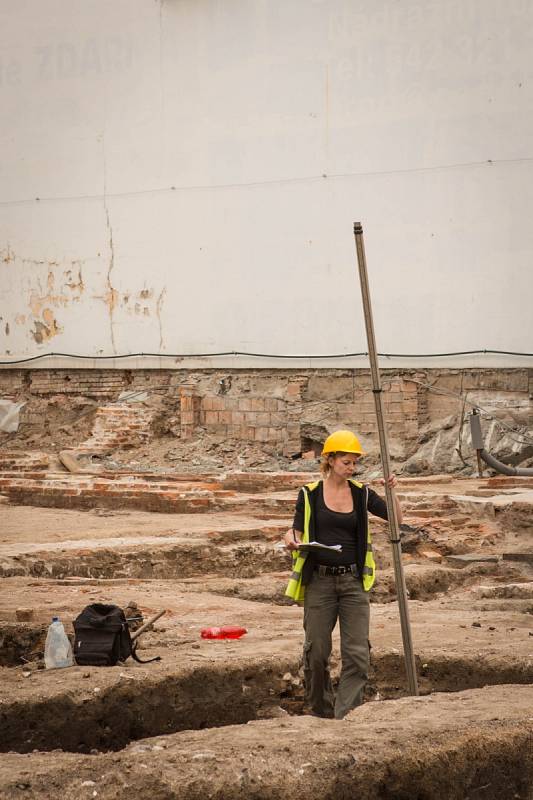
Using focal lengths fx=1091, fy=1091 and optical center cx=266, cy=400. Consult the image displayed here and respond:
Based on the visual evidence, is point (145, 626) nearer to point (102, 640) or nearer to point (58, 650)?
point (102, 640)

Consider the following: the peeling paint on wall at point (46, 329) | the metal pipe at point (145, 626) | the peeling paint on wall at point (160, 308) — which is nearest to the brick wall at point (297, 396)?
the peeling paint on wall at point (160, 308)

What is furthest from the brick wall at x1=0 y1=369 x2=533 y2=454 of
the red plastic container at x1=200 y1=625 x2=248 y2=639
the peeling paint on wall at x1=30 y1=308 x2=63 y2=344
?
the red plastic container at x1=200 y1=625 x2=248 y2=639

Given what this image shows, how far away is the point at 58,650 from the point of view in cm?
687

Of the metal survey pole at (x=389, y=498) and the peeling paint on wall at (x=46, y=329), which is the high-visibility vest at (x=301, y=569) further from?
the peeling paint on wall at (x=46, y=329)

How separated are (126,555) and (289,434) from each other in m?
8.60

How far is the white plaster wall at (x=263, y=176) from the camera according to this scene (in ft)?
61.2

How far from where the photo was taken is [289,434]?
19.6 meters

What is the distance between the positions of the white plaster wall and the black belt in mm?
12825

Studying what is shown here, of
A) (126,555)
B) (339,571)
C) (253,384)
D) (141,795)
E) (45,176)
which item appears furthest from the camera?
(45,176)

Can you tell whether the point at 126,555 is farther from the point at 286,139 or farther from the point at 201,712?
the point at 286,139

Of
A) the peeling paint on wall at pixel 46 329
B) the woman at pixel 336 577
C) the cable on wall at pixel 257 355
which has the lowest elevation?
the woman at pixel 336 577

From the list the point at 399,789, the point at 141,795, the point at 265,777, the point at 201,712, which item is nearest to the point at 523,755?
the point at 399,789

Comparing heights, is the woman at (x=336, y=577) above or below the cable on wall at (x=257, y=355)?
below

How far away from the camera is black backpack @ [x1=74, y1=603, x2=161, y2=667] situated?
6824mm
